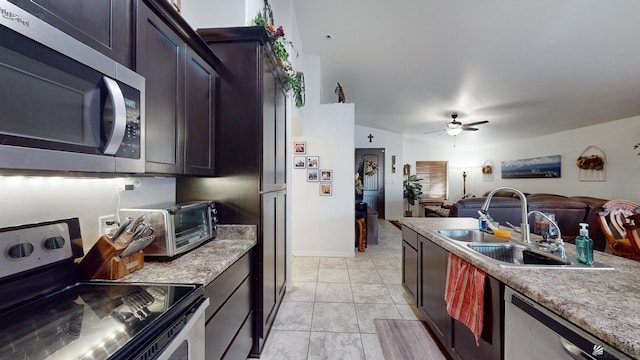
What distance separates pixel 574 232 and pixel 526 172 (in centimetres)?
249

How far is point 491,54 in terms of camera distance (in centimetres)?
309

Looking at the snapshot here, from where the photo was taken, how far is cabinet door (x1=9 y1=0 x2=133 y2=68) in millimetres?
645

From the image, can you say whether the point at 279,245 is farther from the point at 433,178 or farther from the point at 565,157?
the point at 433,178

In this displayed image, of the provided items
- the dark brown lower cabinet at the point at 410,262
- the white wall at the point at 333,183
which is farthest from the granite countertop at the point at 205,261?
the white wall at the point at 333,183

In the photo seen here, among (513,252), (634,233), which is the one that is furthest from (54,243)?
(634,233)

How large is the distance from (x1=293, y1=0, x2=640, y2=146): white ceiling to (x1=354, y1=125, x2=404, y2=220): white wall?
2503 mm

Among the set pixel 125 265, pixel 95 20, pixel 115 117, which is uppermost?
pixel 95 20

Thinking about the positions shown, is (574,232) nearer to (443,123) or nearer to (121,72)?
(443,123)

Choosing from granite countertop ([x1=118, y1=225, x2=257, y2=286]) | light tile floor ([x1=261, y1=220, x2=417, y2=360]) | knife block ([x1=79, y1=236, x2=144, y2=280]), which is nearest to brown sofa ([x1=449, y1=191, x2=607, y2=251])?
light tile floor ([x1=261, y1=220, x2=417, y2=360])

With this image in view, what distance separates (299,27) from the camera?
341 centimetres

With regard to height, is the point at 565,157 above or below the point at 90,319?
above

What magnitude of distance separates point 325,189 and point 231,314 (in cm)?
289

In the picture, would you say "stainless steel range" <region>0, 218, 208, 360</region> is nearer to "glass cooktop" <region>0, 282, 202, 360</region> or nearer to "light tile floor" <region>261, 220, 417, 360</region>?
→ "glass cooktop" <region>0, 282, 202, 360</region>

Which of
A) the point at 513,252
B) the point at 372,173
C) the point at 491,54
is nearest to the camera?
the point at 513,252
